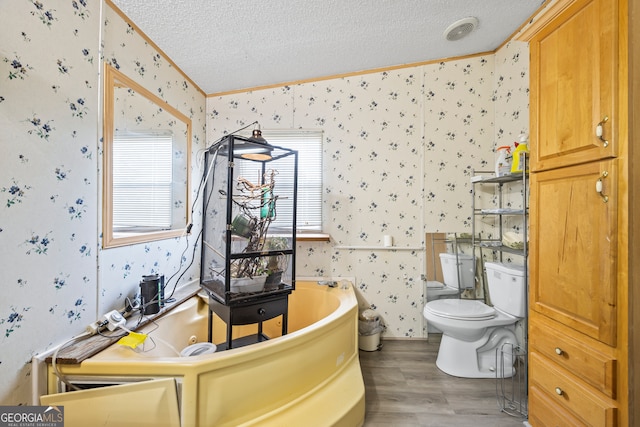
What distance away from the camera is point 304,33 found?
175 cm

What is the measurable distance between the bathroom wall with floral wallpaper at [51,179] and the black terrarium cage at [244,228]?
0.55 m

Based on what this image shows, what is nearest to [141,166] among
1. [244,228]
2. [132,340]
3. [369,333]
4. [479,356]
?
[244,228]

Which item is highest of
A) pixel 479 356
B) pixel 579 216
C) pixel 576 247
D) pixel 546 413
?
pixel 579 216

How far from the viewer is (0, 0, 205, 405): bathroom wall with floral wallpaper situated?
0.94 meters

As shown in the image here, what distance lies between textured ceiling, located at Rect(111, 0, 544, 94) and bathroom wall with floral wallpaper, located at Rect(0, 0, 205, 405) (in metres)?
0.36

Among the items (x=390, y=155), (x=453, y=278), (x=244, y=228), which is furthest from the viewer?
(x=390, y=155)

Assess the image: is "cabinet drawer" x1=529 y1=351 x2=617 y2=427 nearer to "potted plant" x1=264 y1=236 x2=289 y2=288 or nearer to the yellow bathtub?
the yellow bathtub

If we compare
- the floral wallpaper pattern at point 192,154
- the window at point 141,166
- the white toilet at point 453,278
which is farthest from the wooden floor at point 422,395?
the window at point 141,166

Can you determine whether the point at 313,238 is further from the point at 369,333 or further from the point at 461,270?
the point at 461,270

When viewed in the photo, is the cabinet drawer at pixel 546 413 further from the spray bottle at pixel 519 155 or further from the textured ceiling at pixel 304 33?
the textured ceiling at pixel 304 33

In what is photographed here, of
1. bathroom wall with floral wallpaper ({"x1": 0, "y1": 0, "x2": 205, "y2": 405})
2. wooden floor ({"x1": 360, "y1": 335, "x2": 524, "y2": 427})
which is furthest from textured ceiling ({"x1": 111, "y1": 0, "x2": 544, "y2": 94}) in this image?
wooden floor ({"x1": 360, "y1": 335, "x2": 524, "y2": 427})

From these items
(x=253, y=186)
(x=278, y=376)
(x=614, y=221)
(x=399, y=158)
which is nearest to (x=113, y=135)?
(x=253, y=186)

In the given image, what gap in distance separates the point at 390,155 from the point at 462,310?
1.42m

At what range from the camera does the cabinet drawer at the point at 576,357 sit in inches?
37.1
